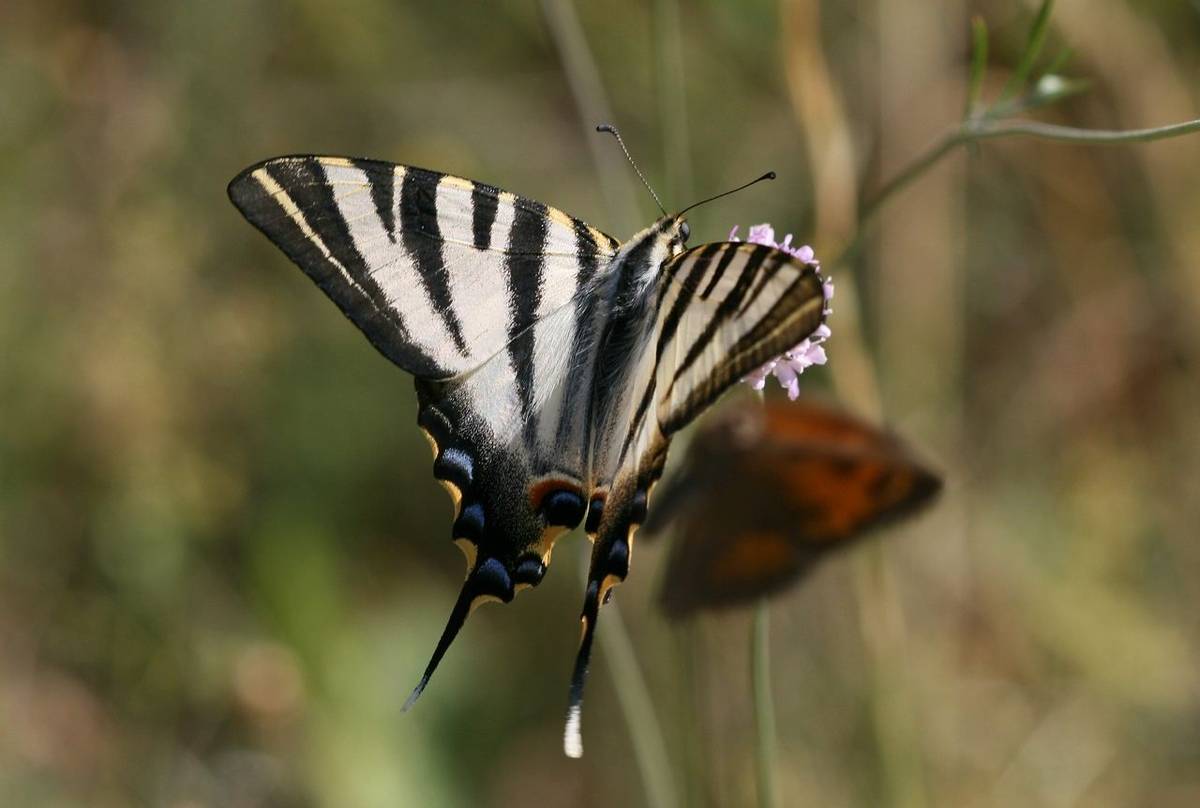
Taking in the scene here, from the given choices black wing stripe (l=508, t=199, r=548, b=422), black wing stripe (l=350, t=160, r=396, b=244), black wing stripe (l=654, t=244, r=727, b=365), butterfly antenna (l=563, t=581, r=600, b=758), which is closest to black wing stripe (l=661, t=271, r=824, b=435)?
black wing stripe (l=654, t=244, r=727, b=365)

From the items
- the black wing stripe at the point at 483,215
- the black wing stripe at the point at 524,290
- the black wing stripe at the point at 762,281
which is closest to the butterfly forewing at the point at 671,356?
the black wing stripe at the point at 762,281

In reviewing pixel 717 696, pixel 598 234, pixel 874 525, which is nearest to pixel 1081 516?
pixel 717 696

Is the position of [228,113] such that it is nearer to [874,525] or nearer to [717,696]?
[717,696]

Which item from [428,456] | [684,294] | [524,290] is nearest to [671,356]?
A: [684,294]

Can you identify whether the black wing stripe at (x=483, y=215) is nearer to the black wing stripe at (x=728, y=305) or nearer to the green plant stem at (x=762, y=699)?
the black wing stripe at (x=728, y=305)

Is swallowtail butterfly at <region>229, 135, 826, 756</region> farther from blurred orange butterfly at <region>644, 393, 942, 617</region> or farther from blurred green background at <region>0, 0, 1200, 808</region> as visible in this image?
blurred green background at <region>0, 0, 1200, 808</region>
